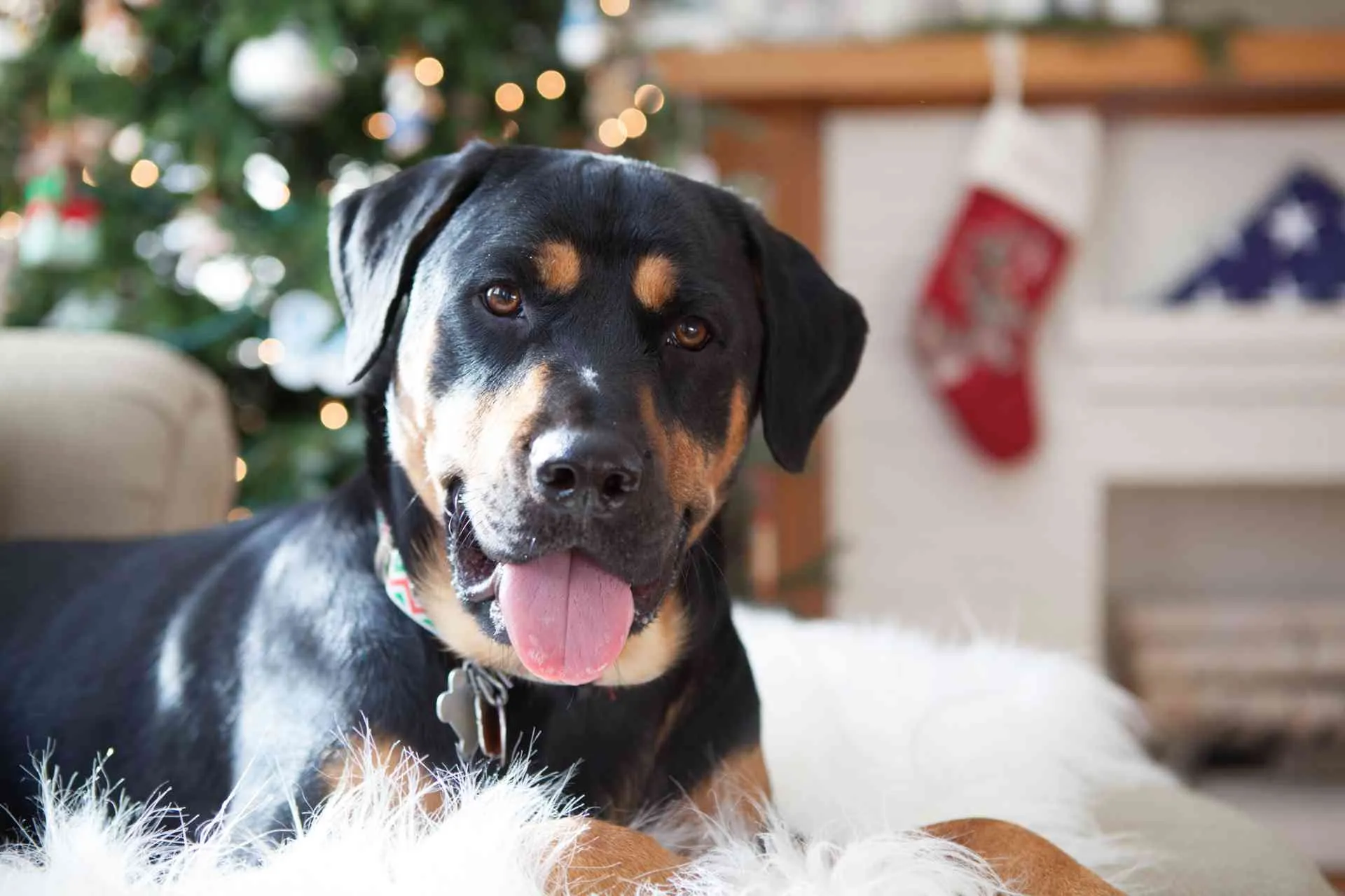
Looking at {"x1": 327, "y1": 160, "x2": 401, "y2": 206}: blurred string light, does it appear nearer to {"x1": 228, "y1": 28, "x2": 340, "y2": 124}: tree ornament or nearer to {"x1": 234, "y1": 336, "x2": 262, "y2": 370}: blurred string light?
{"x1": 228, "y1": 28, "x2": 340, "y2": 124}: tree ornament

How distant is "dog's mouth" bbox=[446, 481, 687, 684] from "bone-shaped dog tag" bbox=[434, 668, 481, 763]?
8cm

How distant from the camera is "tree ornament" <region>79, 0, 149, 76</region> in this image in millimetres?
2918

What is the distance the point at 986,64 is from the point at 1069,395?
3.54ft

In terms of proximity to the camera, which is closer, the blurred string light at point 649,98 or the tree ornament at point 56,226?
the tree ornament at point 56,226

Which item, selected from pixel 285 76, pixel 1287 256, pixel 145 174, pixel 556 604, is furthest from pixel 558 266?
pixel 1287 256

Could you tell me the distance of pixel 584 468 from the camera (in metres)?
1.19

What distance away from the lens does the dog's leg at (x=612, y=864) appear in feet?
3.38

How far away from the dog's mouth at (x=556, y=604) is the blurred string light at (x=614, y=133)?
204 centimetres

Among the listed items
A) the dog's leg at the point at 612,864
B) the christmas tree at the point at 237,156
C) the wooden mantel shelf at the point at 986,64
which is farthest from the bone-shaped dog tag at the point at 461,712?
the wooden mantel shelf at the point at 986,64

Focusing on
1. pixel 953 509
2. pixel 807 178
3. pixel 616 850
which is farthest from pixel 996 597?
pixel 616 850

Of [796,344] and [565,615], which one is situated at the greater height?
[796,344]

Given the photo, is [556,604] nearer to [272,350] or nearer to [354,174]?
[272,350]

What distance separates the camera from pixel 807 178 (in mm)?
4145

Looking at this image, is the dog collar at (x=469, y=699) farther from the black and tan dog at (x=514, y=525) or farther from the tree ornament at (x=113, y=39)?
the tree ornament at (x=113, y=39)
